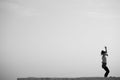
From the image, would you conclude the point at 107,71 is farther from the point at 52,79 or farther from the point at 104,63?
the point at 52,79

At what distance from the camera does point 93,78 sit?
17578 millimetres

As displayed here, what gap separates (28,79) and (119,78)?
6196 mm

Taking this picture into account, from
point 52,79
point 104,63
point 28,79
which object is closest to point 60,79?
point 52,79

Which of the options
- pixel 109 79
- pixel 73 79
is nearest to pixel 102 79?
pixel 109 79

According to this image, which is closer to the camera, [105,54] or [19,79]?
[19,79]

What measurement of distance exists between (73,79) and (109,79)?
7.98 feet

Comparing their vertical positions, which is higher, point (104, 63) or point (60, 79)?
point (104, 63)

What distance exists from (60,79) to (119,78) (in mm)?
4075

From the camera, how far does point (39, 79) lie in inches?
683

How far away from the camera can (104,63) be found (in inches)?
802

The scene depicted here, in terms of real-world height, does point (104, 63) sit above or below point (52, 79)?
above

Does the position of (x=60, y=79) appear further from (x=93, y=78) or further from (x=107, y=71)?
(x=107, y=71)

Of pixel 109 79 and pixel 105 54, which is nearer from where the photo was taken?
pixel 109 79

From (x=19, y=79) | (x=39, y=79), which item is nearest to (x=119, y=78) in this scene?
(x=39, y=79)
